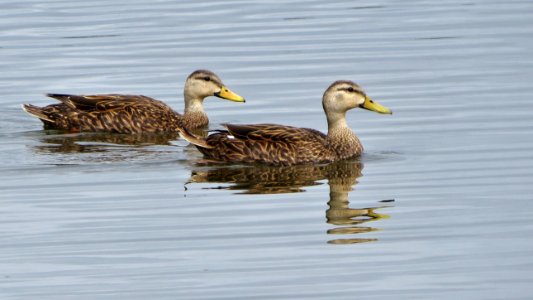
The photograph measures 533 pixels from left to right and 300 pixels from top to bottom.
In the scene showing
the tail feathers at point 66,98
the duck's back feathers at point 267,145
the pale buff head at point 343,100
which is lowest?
the duck's back feathers at point 267,145

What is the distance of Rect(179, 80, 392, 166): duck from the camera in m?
18.1

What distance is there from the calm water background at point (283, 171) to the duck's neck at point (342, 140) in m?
0.26

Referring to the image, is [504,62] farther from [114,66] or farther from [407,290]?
[407,290]

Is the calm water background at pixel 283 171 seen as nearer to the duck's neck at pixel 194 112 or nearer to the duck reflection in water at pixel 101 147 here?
the duck reflection in water at pixel 101 147

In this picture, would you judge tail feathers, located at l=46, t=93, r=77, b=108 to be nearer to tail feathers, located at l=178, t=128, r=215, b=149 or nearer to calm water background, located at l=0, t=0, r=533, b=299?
calm water background, located at l=0, t=0, r=533, b=299

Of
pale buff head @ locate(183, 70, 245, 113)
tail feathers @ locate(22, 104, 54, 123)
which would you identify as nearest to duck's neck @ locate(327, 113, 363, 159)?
pale buff head @ locate(183, 70, 245, 113)

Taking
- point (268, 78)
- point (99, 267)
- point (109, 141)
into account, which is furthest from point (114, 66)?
point (99, 267)

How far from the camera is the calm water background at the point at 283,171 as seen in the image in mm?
12945

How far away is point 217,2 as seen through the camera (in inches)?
1283

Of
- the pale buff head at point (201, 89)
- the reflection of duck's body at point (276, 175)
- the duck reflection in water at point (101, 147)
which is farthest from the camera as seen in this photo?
the pale buff head at point (201, 89)

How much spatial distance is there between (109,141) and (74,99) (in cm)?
118

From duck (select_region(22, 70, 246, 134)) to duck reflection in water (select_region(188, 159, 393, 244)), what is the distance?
10.2 ft

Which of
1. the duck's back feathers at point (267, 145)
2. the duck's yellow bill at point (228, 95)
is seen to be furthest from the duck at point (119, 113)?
the duck's back feathers at point (267, 145)

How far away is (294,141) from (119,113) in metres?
3.78
